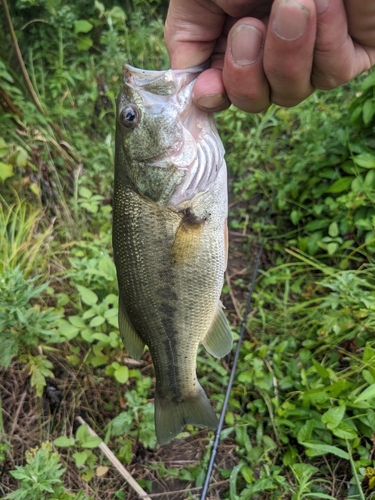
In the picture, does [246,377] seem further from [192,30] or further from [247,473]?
[192,30]

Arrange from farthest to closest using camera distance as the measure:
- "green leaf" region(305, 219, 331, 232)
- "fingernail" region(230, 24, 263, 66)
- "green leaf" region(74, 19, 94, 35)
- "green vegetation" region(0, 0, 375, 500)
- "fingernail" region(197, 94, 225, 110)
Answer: "green leaf" region(74, 19, 94, 35)
"green leaf" region(305, 219, 331, 232)
"green vegetation" region(0, 0, 375, 500)
"fingernail" region(197, 94, 225, 110)
"fingernail" region(230, 24, 263, 66)

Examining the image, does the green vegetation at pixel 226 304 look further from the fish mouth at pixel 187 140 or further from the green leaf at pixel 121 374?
the fish mouth at pixel 187 140

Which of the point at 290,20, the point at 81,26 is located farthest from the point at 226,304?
the point at 81,26

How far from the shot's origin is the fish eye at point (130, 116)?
1.60 m

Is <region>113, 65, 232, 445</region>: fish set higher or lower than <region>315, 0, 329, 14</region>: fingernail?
lower

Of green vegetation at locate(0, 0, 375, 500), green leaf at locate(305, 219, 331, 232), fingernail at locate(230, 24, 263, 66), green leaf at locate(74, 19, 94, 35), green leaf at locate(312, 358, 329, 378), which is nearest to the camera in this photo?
fingernail at locate(230, 24, 263, 66)

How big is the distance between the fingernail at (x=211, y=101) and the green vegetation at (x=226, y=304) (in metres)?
1.17

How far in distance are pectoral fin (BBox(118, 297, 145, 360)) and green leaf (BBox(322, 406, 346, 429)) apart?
1.12 m

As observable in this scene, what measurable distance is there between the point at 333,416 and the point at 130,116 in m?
1.88

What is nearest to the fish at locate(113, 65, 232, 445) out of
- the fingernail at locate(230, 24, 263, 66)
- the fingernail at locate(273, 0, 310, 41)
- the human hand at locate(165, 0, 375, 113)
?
the human hand at locate(165, 0, 375, 113)

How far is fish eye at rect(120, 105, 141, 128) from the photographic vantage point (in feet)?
5.25

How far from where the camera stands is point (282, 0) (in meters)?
1.11

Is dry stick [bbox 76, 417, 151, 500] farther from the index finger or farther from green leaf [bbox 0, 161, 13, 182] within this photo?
the index finger

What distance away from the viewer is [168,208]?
161cm
